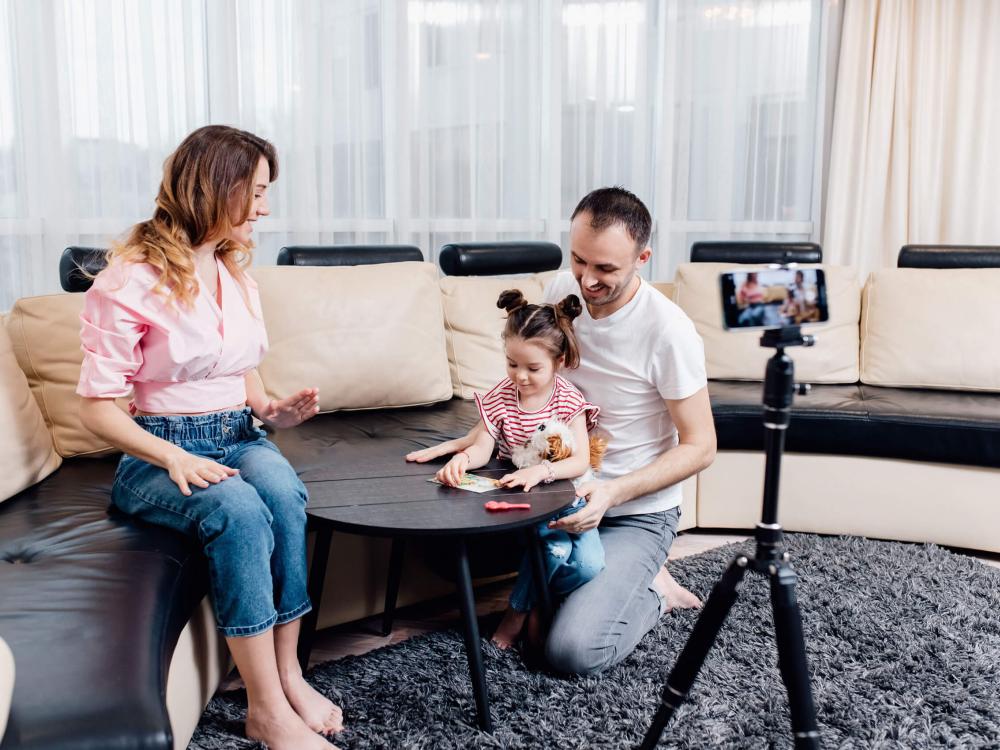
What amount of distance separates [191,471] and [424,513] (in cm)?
39

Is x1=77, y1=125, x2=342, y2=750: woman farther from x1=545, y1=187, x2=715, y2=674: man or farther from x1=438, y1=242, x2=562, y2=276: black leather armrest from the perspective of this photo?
x1=438, y1=242, x2=562, y2=276: black leather armrest

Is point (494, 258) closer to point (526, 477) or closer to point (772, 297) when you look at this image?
point (526, 477)

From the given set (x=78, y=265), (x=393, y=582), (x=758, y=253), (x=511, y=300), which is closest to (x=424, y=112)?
(x=758, y=253)

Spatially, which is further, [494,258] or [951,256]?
[951,256]

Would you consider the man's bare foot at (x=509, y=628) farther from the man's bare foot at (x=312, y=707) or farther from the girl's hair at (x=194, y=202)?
the girl's hair at (x=194, y=202)

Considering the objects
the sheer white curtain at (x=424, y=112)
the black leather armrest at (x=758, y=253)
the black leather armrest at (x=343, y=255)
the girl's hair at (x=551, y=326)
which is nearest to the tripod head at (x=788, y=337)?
the girl's hair at (x=551, y=326)

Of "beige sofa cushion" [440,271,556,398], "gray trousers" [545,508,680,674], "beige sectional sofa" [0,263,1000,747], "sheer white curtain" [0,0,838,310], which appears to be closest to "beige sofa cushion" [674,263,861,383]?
"beige sectional sofa" [0,263,1000,747]

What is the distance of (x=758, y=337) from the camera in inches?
121

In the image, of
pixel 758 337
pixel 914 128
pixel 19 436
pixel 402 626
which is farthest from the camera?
pixel 914 128

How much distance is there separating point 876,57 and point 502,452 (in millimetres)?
3195

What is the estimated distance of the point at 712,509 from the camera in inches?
106

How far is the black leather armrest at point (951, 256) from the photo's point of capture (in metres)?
3.09

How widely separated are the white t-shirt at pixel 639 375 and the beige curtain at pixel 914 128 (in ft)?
8.81

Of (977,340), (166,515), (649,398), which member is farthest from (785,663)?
(977,340)
